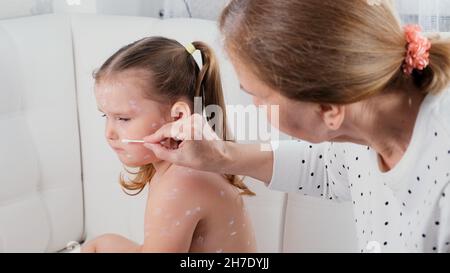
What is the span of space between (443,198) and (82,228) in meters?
0.43

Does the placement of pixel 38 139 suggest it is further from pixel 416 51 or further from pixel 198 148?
pixel 416 51

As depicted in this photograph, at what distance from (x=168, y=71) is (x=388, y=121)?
0.25 metres

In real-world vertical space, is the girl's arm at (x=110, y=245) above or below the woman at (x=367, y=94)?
below

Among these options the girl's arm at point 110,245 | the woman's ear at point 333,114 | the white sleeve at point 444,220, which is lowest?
the girl's arm at point 110,245

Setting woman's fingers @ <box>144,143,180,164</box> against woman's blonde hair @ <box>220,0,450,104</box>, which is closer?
woman's blonde hair @ <box>220,0,450,104</box>

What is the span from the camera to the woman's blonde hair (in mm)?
524

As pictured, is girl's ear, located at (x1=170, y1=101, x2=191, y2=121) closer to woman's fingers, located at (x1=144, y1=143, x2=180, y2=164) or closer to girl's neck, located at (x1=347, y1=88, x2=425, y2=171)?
woman's fingers, located at (x1=144, y1=143, x2=180, y2=164)

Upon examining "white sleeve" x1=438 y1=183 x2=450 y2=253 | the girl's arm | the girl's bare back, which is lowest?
the girl's arm

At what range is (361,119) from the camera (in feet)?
1.88

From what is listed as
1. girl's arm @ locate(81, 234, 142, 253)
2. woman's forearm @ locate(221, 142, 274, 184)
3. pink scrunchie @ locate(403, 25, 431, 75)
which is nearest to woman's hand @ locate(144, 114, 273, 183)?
woman's forearm @ locate(221, 142, 274, 184)

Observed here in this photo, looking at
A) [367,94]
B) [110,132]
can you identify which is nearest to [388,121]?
[367,94]

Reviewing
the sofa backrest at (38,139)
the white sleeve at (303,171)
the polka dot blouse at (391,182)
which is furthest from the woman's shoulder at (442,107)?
the sofa backrest at (38,139)

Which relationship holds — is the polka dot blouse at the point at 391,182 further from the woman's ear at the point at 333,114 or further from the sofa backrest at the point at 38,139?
the sofa backrest at the point at 38,139

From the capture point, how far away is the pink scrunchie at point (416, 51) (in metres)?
0.54
